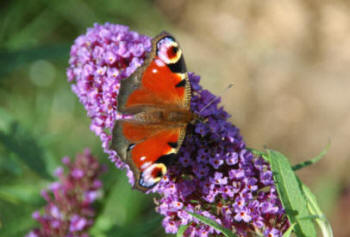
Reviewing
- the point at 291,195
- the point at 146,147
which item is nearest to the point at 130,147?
the point at 146,147

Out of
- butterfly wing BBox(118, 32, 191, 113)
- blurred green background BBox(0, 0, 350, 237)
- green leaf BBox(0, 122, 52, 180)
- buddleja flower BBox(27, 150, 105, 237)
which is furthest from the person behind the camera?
blurred green background BBox(0, 0, 350, 237)

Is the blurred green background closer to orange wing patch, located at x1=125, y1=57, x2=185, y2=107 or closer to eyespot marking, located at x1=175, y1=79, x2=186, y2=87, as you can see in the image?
orange wing patch, located at x1=125, y1=57, x2=185, y2=107

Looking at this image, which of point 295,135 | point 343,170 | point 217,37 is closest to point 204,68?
point 217,37

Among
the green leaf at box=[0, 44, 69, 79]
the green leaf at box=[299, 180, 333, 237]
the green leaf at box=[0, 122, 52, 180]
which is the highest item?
the green leaf at box=[0, 44, 69, 79]

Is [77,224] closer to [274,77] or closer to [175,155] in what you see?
[175,155]

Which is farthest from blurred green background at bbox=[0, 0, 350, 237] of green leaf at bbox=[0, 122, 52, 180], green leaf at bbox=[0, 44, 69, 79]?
green leaf at bbox=[0, 44, 69, 79]

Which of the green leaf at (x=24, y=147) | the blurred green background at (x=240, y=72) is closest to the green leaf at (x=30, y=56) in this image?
the green leaf at (x=24, y=147)
